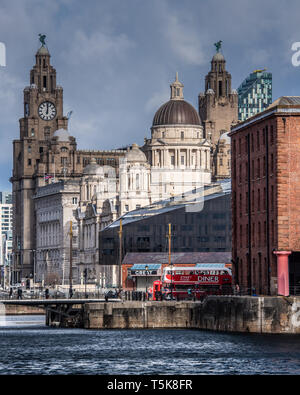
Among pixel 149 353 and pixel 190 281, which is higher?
pixel 190 281

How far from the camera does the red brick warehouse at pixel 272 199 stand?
124 metres

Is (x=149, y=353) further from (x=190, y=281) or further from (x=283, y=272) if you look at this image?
(x=190, y=281)

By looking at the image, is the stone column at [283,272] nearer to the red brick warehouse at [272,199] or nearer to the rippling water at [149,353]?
the red brick warehouse at [272,199]

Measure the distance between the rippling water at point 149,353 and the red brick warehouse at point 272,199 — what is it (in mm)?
9424

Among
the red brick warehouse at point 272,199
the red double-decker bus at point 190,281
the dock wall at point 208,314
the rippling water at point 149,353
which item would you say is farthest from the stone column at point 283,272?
the red double-decker bus at point 190,281

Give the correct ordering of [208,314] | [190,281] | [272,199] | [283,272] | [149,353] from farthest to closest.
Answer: [190,281]
[208,314]
[272,199]
[283,272]
[149,353]

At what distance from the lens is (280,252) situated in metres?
125

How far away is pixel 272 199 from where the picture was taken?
127 m

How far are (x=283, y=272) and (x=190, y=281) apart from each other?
1352 inches

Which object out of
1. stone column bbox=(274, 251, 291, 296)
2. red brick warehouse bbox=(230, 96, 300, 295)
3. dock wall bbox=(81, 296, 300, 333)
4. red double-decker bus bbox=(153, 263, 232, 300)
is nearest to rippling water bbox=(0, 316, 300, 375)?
dock wall bbox=(81, 296, 300, 333)

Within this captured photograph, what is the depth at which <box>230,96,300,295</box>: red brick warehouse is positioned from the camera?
124 meters

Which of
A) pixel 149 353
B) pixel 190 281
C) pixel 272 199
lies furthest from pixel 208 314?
pixel 190 281
